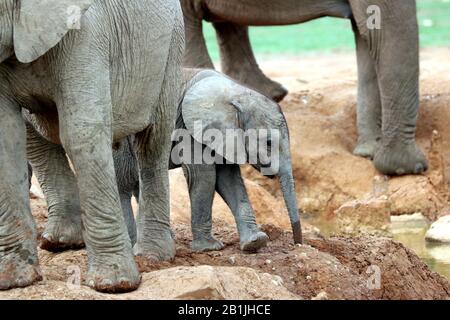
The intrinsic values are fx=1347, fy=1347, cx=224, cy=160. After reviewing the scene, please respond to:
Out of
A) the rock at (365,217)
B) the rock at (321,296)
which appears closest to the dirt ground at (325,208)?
the rock at (321,296)

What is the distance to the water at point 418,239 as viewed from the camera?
7516mm

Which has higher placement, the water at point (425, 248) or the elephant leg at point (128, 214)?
the elephant leg at point (128, 214)

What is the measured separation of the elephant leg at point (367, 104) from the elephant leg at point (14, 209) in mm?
4695

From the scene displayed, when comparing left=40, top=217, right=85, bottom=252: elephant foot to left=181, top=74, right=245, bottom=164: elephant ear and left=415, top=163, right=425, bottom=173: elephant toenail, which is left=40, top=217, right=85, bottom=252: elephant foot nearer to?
left=181, top=74, right=245, bottom=164: elephant ear

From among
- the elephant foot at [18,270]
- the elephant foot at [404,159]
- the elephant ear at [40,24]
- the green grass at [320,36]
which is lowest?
the green grass at [320,36]

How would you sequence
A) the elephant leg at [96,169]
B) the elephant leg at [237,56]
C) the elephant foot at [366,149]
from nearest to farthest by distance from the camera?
1. the elephant leg at [96,169]
2. the elephant foot at [366,149]
3. the elephant leg at [237,56]

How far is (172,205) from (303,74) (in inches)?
216

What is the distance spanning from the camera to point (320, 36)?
1877cm

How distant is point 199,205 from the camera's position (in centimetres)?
648

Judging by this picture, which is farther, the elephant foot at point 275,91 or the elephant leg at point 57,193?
the elephant foot at point 275,91

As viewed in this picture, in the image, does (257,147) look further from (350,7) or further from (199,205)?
(350,7)

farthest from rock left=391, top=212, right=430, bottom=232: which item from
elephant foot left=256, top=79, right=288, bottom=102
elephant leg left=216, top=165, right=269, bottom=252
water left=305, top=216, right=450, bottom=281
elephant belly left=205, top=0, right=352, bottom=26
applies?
elephant leg left=216, top=165, right=269, bottom=252

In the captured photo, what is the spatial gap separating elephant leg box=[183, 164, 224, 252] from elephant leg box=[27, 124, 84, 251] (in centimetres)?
60

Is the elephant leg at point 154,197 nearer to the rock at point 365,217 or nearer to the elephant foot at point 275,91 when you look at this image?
the rock at point 365,217
